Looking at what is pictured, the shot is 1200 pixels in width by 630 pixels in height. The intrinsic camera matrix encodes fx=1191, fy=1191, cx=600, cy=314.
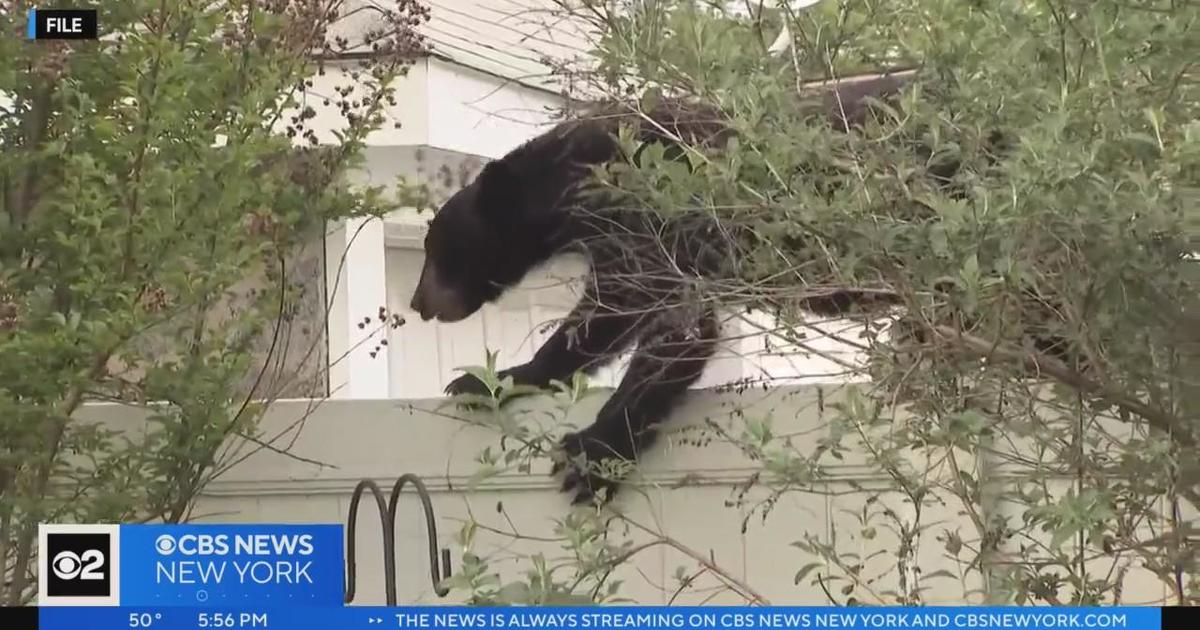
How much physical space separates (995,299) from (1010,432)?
204 mm

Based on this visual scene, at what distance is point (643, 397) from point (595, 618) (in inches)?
13.1

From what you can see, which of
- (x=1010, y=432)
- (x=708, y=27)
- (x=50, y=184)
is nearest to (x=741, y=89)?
(x=708, y=27)

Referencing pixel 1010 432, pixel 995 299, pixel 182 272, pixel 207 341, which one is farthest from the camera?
pixel 207 341

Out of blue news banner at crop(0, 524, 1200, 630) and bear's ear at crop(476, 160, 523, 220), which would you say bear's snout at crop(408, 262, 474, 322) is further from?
blue news banner at crop(0, 524, 1200, 630)

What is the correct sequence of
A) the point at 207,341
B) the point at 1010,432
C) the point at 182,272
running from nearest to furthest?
the point at 1010,432
the point at 182,272
the point at 207,341

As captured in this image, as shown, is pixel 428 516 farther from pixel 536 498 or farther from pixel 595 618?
pixel 595 618

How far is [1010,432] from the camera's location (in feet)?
4.87

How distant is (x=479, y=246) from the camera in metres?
1.82

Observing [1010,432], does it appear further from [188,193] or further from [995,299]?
[188,193]

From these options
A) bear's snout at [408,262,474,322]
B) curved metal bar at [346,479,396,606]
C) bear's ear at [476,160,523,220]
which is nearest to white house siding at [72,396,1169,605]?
curved metal bar at [346,479,396,606]

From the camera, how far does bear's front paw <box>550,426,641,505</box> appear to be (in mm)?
1697

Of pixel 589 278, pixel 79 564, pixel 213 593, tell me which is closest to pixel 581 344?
pixel 589 278

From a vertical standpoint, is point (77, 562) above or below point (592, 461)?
below

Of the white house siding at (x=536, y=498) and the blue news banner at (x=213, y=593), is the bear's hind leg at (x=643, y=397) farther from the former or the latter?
the blue news banner at (x=213, y=593)
